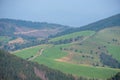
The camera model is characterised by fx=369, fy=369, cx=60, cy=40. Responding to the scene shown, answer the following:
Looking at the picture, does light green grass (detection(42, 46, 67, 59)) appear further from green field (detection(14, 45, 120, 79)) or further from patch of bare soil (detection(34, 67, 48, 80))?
patch of bare soil (detection(34, 67, 48, 80))

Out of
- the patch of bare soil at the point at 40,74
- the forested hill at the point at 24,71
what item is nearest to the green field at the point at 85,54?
the forested hill at the point at 24,71

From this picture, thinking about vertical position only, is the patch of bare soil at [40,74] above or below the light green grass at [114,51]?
below

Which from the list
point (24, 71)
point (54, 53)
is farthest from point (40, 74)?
point (54, 53)

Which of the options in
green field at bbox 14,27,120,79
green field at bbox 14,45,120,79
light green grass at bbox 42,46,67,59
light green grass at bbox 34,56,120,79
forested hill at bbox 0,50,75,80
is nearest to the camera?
forested hill at bbox 0,50,75,80

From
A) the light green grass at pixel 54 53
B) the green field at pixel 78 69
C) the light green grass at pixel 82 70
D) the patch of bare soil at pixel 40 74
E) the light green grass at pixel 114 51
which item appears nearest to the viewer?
the patch of bare soil at pixel 40 74

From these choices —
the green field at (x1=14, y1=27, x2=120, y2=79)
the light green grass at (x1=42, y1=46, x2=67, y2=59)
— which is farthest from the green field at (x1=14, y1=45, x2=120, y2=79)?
the light green grass at (x1=42, y1=46, x2=67, y2=59)

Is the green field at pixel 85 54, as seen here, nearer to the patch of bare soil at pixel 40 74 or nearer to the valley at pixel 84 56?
the valley at pixel 84 56

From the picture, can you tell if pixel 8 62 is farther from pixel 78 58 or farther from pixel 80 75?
pixel 78 58

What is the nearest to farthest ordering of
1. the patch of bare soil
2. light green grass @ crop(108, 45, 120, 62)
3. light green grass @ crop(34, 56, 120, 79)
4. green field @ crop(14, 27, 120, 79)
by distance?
the patch of bare soil < light green grass @ crop(34, 56, 120, 79) < green field @ crop(14, 27, 120, 79) < light green grass @ crop(108, 45, 120, 62)

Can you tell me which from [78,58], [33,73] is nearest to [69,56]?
[78,58]
